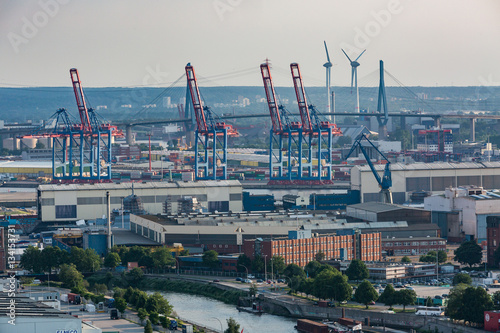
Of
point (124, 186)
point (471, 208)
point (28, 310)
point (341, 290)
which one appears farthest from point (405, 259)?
point (28, 310)

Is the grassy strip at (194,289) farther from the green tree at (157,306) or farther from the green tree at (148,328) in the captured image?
the green tree at (148,328)

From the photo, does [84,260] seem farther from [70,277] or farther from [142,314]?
[142,314]

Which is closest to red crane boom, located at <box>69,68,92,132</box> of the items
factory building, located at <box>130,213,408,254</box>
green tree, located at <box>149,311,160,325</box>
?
factory building, located at <box>130,213,408,254</box>

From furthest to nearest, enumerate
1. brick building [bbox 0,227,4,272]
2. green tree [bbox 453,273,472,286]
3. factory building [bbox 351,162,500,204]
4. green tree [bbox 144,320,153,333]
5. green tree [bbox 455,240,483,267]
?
factory building [bbox 351,162,500,204], brick building [bbox 0,227,4,272], green tree [bbox 455,240,483,267], green tree [bbox 453,273,472,286], green tree [bbox 144,320,153,333]

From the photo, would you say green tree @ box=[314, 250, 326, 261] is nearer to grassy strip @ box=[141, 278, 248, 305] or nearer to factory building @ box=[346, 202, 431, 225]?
grassy strip @ box=[141, 278, 248, 305]

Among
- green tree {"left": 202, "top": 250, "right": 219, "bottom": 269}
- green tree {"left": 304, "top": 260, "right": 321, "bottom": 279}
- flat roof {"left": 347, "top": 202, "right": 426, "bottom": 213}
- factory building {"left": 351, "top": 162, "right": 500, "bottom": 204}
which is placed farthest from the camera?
factory building {"left": 351, "top": 162, "right": 500, "bottom": 204}

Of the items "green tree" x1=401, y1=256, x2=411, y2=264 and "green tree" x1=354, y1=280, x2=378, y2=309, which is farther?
"green tree" x1=401, y1=256, x2=411, y2=264
